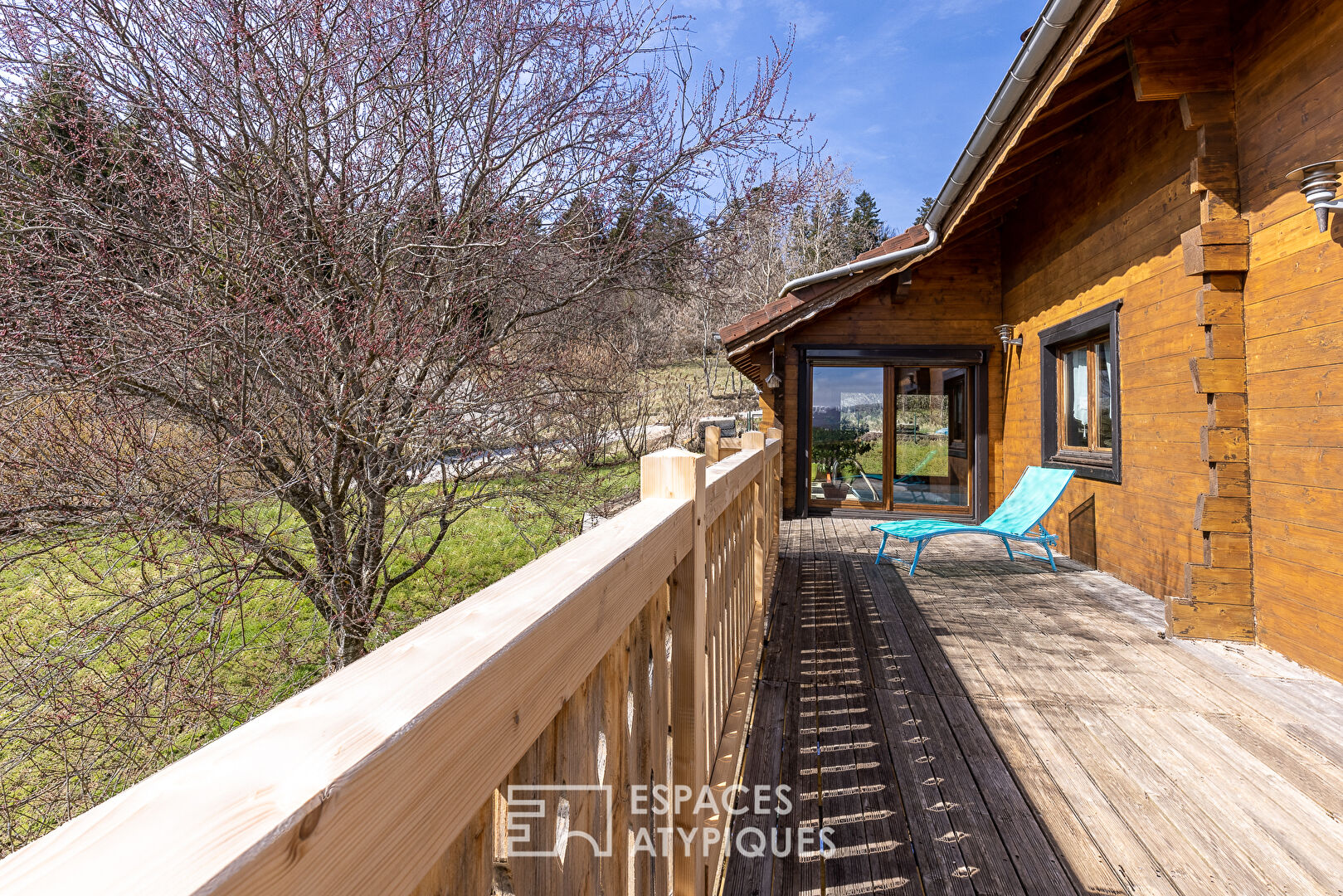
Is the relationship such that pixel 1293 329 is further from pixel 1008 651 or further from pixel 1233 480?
pixel 1008 651

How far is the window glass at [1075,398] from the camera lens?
5594 millimetres

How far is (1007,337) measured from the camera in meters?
7.02

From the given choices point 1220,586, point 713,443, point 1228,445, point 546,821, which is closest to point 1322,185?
point 1228,445

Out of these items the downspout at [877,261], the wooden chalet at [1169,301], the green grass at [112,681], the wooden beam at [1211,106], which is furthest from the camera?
the downspout at [877,261]

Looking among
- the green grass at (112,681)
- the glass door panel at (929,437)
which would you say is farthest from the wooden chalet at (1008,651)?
the green grass at (112,681)

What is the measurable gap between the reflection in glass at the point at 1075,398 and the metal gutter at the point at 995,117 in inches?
65.9

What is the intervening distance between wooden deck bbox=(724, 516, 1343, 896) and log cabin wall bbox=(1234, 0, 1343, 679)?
0.36 meters

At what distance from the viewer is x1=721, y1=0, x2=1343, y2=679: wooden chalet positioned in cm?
299

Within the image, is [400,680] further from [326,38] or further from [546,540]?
[546,540]

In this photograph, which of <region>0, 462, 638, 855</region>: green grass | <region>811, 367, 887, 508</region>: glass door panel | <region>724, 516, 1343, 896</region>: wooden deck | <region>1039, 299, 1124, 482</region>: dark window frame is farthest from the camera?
<region>811, 367, 887, 508</region>: glass door panel

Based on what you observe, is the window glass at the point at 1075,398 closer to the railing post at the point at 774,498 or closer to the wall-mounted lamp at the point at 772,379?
the railing post at the point at 774,498

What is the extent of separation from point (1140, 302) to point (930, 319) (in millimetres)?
3275

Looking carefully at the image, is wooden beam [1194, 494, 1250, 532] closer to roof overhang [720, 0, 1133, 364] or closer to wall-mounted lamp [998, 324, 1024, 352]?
roof overhang [720, 0, 1133, 364]

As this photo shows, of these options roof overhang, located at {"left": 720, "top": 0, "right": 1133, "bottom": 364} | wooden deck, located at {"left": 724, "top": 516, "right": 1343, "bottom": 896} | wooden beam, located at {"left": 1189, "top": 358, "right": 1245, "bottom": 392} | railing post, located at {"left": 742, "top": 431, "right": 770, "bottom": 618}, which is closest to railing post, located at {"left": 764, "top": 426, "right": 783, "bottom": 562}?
railing post, located at {"left": 742, "top": 431, "right": 770, "bottom": 618}
